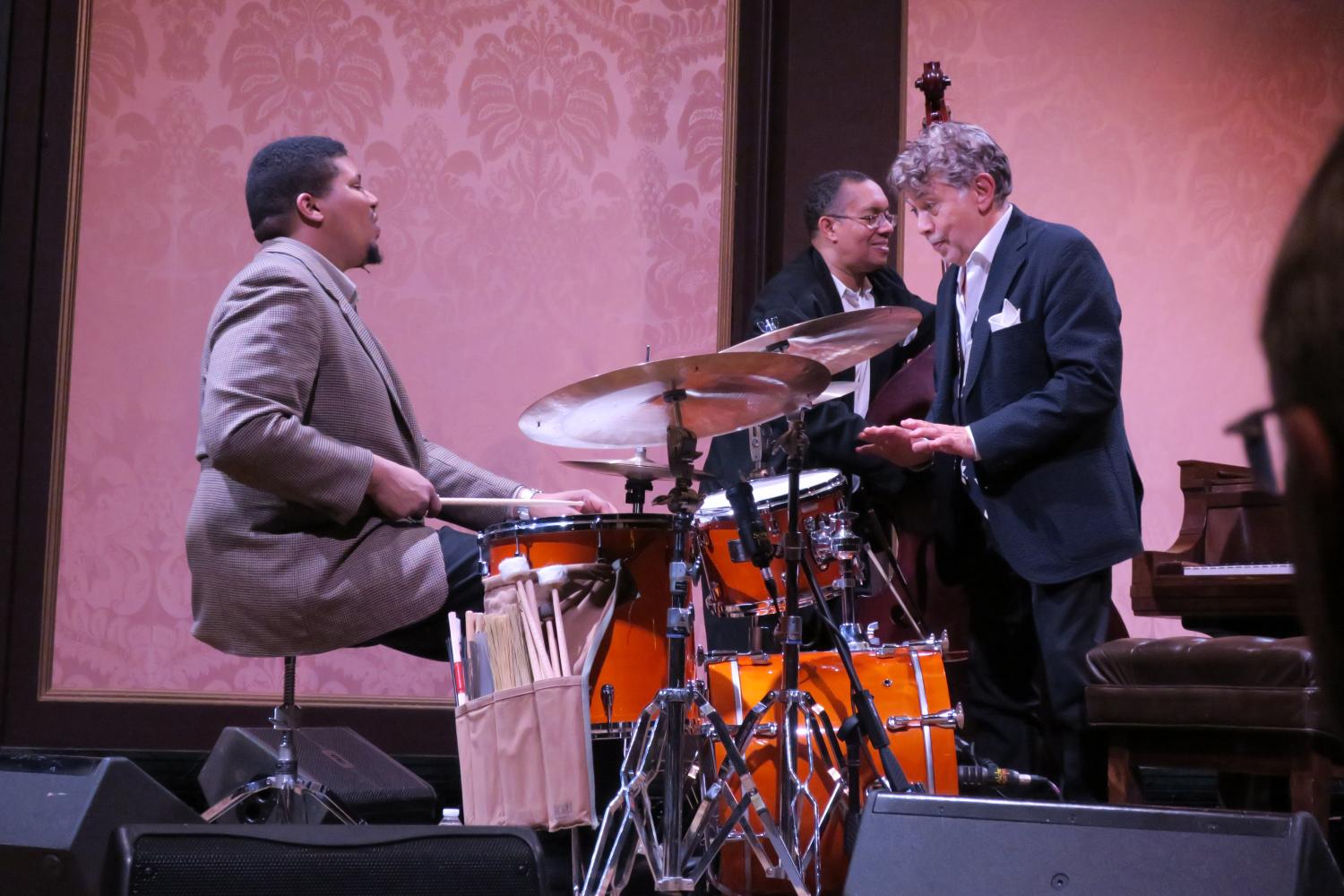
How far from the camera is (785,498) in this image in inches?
108

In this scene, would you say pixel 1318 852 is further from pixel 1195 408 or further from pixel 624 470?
pixel 1195 408

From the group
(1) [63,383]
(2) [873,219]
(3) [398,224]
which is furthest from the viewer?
(3) [398,224]

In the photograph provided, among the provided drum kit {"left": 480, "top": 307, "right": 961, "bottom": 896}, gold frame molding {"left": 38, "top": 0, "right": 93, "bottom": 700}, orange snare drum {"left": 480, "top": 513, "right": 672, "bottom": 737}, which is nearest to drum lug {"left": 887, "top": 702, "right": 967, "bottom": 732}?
drum kit {"left": 480, "top": 307, "right": 961, "bottom": 896}

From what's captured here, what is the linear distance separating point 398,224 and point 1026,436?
7.75 feet

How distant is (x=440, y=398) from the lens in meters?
4.45

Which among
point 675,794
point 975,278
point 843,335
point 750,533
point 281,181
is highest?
point 281,181

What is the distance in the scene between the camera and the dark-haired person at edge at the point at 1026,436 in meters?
2.94

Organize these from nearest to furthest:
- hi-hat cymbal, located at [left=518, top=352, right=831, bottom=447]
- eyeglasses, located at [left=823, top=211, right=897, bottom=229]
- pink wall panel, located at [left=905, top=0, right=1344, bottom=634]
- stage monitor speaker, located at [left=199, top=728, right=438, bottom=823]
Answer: hi-hat cymbal, located at [left=518, top=352, right=831, bottom=447] → stage monitor speaker, located at [left=199, top=728, right=438, bottom=823] → eyeglasses, located at [left=823, top=211, right=897, bottom=229] → pink wall panel, located at [left=905, top=0, right=1344, bottom=634]

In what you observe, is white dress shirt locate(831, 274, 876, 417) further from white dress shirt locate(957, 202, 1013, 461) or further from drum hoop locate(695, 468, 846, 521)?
drum hoop locate(695, 468, 846, 521)

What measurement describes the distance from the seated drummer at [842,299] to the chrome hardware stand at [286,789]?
4.62ft

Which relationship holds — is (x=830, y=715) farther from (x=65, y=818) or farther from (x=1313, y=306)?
(x=1313, y=306)

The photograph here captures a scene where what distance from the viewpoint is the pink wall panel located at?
4828 millimetres

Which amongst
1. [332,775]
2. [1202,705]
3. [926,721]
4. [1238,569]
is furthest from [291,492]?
[1238,569]

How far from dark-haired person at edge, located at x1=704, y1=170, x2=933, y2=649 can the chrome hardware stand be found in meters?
1.27
